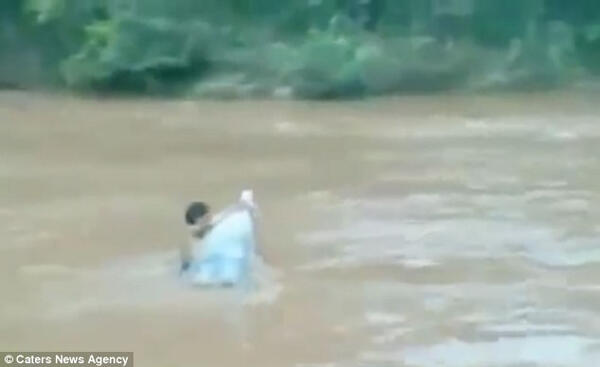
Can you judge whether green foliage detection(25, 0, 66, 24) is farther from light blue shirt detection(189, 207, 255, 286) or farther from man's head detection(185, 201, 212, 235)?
light blue shirt detection(189, 207, 255, 286)

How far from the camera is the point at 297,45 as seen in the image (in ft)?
84.8

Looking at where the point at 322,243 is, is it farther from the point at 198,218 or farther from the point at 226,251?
the point at 226,251

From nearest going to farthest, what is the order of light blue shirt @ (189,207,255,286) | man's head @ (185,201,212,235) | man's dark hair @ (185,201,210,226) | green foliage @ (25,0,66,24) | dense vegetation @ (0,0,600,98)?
light blue shirt @ (189,207,255,286), man's head @ (185,201,212,235), man's dark hair @ (185,201,210,226), dense vegetation @ (0,0,600,98), green foliage @ (25,0,66,24)

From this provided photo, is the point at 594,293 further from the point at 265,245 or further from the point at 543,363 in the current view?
the point at 265,245

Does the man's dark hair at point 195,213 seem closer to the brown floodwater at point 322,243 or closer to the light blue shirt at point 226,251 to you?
the light blue shirt at point 226,251

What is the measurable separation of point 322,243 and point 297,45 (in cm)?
1554

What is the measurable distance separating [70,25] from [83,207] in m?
14.4

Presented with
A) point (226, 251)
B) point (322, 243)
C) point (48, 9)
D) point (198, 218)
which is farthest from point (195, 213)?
point (48, 9)

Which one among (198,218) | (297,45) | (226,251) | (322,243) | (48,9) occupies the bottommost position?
(226,251)

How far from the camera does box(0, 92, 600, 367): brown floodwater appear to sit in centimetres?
826

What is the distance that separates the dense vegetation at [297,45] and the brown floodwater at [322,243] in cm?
543

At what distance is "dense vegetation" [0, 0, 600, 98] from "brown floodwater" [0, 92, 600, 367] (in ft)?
17.8

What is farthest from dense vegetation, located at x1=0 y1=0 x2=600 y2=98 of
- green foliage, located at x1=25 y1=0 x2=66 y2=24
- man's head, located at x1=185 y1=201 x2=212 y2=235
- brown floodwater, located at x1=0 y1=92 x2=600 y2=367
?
man's head, located at x1=185 y1=201 x2=212 y2=235

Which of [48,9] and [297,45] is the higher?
[48,9]
